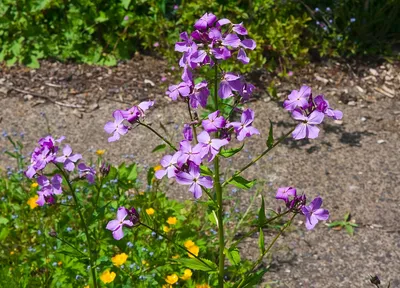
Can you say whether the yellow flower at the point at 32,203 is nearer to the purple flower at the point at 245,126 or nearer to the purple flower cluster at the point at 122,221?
the purple flower cluster at the point at 122,221

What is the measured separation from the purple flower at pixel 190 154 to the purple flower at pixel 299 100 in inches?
11.8

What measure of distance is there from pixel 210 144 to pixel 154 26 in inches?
120

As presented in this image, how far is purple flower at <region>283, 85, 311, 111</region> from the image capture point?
1976 mm

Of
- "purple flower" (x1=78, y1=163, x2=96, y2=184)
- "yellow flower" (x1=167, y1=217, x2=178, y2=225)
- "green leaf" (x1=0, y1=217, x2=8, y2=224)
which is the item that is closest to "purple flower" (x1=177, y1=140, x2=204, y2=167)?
"purple flower" (x1=78, y1=163, x2=96, y2=184)

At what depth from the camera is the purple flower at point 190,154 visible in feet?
6.29

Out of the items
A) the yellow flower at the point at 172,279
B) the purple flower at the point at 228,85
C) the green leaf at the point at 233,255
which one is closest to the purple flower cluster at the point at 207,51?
the purple flower at the point at 228,85

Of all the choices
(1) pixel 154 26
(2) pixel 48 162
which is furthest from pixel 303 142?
(2) pixel 48 162

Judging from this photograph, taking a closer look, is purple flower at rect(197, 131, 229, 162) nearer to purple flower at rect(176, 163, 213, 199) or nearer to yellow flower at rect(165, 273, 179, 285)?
purple flower at rect(176, 163, 213, 199)

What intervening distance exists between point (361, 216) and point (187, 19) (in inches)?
80.8

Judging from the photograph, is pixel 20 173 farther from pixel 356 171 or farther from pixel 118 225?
pixel 356 171

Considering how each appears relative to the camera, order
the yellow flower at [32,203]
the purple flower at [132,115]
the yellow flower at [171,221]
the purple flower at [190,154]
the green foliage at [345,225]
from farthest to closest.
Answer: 1. the green foliage at [345,225]
2. the yellow flower at [32,203]
3. the yellow flower at [171,221]
4. the purple flower at [132,115]
5. the purple flower at [190,154]

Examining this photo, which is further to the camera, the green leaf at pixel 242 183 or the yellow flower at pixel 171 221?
the yellow flower at pixel 171 221

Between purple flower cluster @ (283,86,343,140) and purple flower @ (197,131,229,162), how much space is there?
9.0 inches

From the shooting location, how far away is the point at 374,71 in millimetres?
4754
